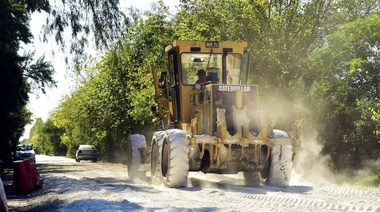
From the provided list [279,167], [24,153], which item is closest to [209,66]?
[279,167]

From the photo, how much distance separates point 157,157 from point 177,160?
1618mm

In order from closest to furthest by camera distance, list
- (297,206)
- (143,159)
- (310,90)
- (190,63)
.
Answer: (297,206), (190,63), (143,159), (310,90)

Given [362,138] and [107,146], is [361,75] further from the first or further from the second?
[107,146]

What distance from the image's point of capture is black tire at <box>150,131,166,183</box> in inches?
638

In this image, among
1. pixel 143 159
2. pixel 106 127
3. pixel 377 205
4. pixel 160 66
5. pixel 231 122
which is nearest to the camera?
pixel 377 205

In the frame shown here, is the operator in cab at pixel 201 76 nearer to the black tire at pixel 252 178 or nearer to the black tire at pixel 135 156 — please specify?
the black tire at pixel 252 178

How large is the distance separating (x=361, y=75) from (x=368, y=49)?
869 millimetres

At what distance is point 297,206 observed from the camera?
411 inches

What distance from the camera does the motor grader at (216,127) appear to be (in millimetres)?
14961

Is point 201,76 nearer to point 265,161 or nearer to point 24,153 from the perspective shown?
point 265,161

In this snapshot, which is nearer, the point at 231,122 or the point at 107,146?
the point at 231,122

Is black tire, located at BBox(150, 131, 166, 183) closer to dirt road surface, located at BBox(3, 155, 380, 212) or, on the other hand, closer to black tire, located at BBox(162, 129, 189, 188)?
dirt road surface, located at BBox(3, 155, 380, 212)

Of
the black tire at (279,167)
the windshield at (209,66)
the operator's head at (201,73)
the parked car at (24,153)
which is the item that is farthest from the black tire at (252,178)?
the parked car at (24,153)

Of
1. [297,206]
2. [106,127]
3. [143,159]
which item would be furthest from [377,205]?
[106,127]
